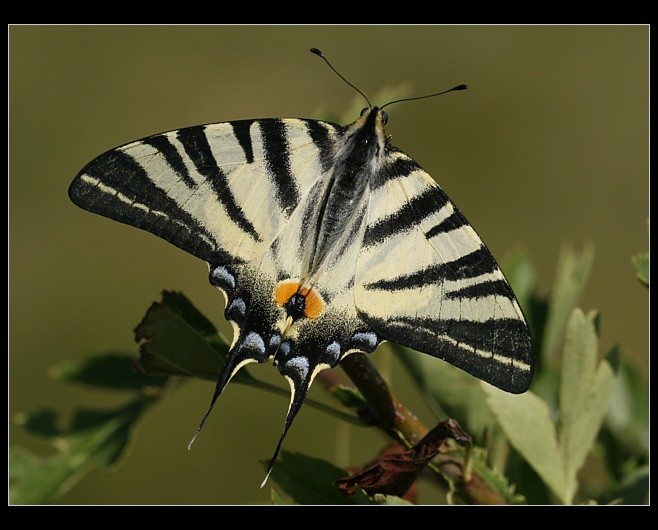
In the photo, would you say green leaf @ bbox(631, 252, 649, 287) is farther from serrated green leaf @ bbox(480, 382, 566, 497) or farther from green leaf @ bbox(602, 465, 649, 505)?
green leaf @ bbox(602, 465, 649, 505)

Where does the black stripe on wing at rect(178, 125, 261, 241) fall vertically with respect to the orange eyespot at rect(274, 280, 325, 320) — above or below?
above

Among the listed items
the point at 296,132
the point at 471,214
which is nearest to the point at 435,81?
the point at 471,214

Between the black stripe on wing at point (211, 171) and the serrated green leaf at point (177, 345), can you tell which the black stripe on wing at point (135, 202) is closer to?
the black stripe on wing at point (211, 171)

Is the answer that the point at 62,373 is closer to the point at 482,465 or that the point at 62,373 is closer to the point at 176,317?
the point at 176,317

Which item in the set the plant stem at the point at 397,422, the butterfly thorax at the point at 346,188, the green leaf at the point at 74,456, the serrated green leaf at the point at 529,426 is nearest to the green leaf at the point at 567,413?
the serrated green leaf at the point at 529,426

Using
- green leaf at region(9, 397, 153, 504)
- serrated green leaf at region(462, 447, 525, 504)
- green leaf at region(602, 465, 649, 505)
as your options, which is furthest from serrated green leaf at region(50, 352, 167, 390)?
green leaf at region(602, 465, 649, 505)

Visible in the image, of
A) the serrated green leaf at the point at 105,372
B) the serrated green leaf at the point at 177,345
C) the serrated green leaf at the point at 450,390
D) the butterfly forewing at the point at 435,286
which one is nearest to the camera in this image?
the serrated green leaf at the point at 177,345

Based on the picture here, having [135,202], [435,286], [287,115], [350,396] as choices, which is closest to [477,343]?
[435,286]
